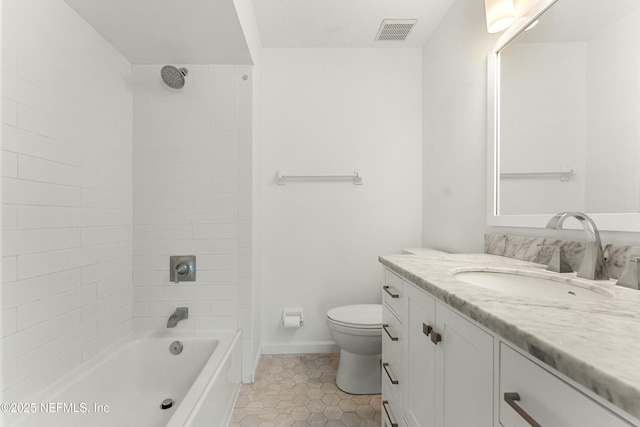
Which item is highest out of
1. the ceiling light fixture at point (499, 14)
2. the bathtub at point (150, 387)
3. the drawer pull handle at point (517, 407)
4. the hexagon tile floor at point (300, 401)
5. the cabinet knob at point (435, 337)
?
the ceiling light fixture at point (499, 14)

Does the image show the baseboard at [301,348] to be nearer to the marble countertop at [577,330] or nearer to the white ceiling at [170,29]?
the marble countertop at [577,330]

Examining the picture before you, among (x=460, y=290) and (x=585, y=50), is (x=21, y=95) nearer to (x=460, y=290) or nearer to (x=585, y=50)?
(x=460, y=290)

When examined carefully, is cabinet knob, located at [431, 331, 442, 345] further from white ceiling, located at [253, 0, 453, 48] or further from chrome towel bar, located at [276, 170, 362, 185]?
white ceiling, located at [253, 0, 453, 48]

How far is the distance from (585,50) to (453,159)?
888 millimetres

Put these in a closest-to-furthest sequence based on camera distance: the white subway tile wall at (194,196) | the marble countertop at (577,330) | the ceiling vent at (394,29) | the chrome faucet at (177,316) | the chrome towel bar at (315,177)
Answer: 1. the marble countertop at (577,330)
2. the chrome faucet at (177,316)
3. the white subway tile wall at (194,196)
4. the ceiling vent at (394,29)
5. the chrome towel bar at (315,177)

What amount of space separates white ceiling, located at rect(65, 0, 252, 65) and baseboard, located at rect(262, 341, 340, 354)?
201 cm

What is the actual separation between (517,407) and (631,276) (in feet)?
1.90

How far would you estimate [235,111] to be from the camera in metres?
1.91

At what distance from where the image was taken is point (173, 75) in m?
1.77

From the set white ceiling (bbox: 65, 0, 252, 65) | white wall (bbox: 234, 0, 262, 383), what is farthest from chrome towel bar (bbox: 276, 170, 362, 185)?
white ceiling (bbox: 65, 0, 252, 65)

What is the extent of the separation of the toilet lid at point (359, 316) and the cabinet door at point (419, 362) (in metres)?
0.62

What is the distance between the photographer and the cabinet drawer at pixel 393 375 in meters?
1.12

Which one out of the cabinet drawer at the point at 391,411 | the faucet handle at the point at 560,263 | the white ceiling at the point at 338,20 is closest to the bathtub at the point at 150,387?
the cabinet drawer at the point at 391,411

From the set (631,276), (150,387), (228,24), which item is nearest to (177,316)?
(150,387)
